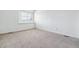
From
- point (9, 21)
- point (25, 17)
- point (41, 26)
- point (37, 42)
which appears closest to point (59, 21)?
point (41, 26)

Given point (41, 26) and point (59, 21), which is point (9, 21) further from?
point (59, 21)

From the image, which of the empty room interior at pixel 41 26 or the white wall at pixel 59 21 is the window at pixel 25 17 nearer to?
the empty room interior at pixel 41 26

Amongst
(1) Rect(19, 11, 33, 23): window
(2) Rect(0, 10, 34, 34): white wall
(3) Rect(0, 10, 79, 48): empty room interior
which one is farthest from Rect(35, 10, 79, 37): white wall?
(2) Rect(0, 10, 34, 34): white wall

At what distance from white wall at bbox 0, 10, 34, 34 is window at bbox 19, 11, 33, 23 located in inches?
16.0

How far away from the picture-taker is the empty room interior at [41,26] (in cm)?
315

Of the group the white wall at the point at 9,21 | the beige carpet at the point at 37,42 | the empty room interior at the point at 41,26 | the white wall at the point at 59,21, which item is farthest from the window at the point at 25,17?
the beige carpet at the point at 37,42

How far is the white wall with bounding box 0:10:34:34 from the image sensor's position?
3.78 metres

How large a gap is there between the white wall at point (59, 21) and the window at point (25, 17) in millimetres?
555

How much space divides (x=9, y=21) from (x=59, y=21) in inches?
113
